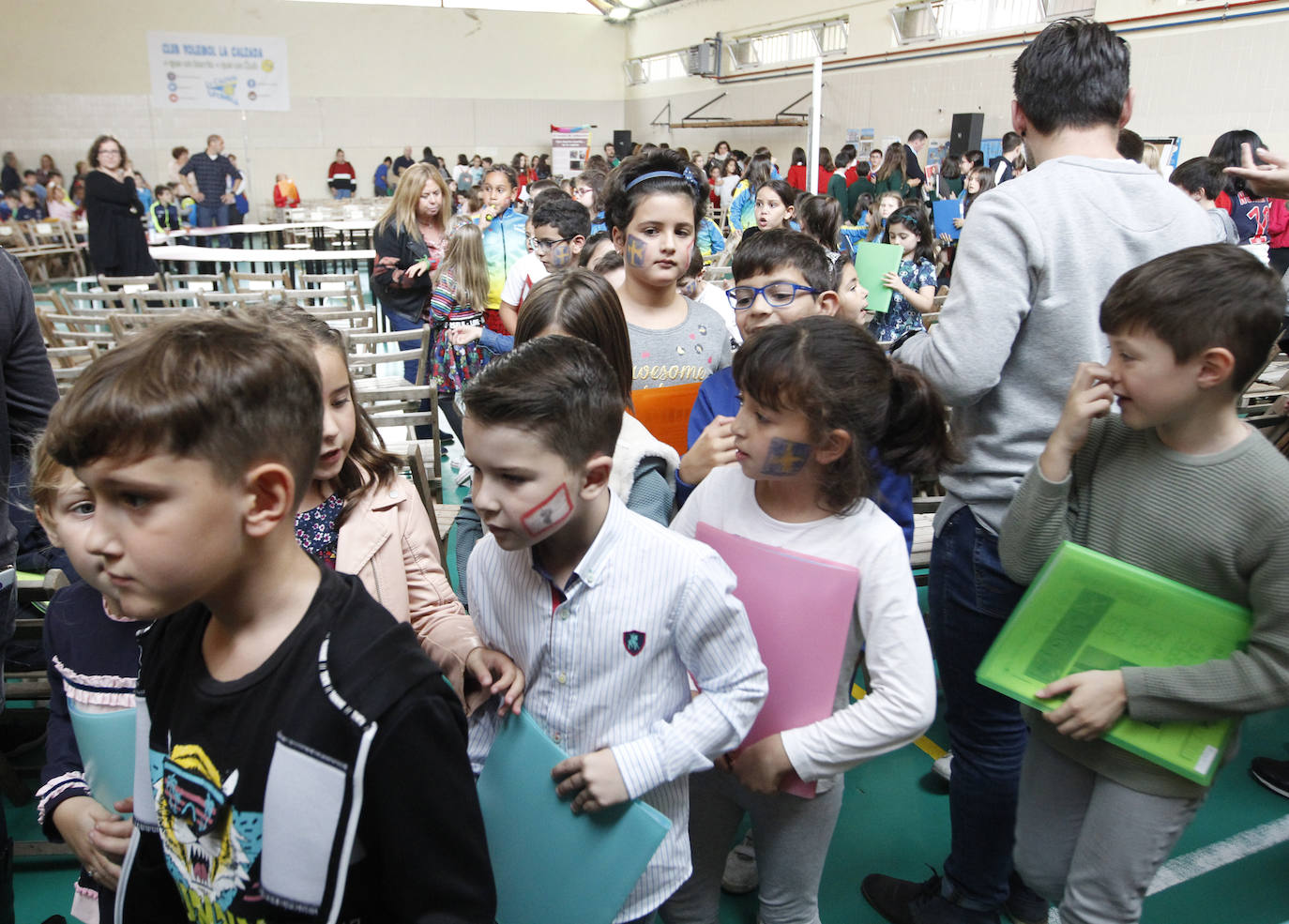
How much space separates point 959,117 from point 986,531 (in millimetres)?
9615

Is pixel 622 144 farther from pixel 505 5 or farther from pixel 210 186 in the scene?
pixel 210 186

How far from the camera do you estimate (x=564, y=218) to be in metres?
4.14

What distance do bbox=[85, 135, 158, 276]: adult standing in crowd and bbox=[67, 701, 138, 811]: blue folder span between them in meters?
8.73

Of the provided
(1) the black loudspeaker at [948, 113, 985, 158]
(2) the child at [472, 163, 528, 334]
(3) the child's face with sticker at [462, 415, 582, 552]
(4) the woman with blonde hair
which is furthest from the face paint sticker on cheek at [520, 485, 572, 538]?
(1) the black loudspeaker at [948, 113, 985, 158]

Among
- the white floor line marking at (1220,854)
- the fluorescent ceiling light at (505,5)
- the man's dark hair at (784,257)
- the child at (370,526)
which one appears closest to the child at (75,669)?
the child at (370,526)

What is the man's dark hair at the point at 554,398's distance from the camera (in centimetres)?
112

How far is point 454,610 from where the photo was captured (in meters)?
1.55

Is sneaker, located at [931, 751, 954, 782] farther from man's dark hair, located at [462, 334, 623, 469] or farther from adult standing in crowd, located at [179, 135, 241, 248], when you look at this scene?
adult standing in crowd, located at [179, 135, 241, 248]

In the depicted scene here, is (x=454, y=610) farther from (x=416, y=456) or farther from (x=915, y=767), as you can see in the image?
(x=915, y=767)

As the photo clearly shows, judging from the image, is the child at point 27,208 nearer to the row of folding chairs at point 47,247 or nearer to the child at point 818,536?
the row of folding chairs at point 47,247

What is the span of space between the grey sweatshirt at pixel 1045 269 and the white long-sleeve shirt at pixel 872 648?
377 mm

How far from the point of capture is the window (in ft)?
34.8

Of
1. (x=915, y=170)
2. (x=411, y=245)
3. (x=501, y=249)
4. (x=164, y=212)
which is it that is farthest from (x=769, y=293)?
(x=164, y=212)

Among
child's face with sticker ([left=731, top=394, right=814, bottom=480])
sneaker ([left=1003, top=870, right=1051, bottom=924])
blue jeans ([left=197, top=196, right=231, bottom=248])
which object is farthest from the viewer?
blue jeans ([left=197, top=196, right=231, bottom=248])
